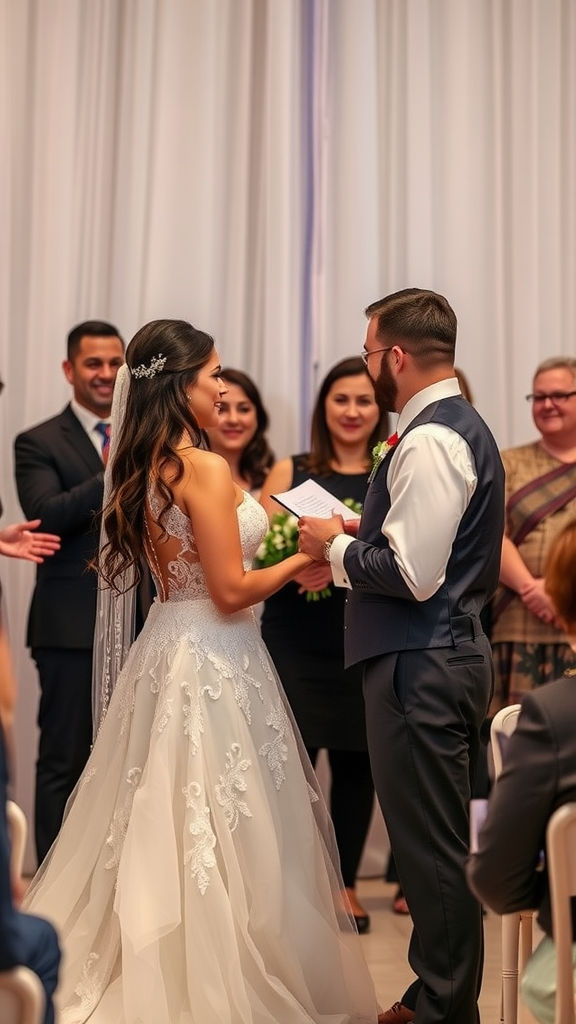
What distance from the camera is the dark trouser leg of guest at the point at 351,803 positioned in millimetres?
4676

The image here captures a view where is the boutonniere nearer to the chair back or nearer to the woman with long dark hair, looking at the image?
the chair back

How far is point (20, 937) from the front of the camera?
6.69 ft

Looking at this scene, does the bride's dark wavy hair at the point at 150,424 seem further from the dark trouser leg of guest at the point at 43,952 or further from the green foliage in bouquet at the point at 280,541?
the dark trouser leg of guest at the point at 43,952

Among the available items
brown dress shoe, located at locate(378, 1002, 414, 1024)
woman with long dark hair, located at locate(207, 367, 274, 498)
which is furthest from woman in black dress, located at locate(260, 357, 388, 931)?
brown dress shoe, located at locate(378, 1002, 414, 1024)

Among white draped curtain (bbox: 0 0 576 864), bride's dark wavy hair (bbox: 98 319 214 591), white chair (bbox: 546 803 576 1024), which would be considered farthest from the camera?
white draped curtain (bbox: 0 0 576 864)

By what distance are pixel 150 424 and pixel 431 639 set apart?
3.13ft

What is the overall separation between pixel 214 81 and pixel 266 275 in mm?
883

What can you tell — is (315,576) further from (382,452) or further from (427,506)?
(427,506)

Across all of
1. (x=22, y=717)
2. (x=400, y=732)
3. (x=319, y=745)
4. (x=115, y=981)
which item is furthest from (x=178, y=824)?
(x=22, y=717)

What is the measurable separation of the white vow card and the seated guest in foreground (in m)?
1.37

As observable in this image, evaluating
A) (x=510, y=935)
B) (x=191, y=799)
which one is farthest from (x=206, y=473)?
(x=510, y=935)

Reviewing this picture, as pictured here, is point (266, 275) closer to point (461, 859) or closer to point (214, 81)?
point (214, 81)

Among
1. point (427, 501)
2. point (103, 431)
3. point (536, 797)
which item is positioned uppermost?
point (103, 431)

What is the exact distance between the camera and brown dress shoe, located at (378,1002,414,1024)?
11.4ft
